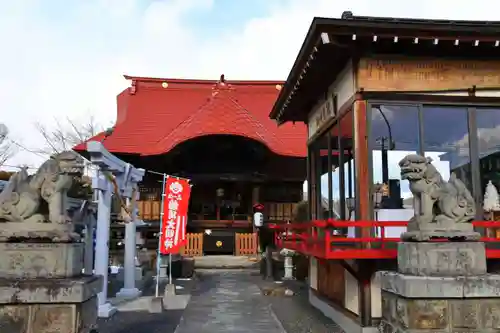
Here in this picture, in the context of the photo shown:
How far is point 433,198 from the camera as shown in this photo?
5.51 meters

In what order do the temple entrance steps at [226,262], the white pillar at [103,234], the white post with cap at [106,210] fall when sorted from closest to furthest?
the white post with cap at [106,210] → the white pillar at [103,234] → the temple entrance steps at [226,262]

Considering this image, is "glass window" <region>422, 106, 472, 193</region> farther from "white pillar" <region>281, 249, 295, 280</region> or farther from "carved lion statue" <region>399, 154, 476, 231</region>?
"white pillar" <region>281, 249, 295, 280</region>

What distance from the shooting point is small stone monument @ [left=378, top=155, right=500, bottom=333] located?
16.1 feet

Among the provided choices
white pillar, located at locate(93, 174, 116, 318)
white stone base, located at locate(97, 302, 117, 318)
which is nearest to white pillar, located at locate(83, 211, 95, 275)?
white pillar, located at locate(93, 174, 116, 318)

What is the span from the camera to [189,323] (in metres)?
9.17

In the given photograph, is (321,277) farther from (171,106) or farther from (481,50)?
(171,106)

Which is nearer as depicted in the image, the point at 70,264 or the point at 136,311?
the point at 70,264

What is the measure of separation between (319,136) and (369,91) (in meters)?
3.12

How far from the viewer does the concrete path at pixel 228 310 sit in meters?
8.73

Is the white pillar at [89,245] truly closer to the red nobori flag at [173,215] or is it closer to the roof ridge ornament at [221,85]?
the red nobori flag at [173,215]

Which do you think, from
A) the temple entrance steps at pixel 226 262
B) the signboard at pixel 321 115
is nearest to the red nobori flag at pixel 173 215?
the signboard at pixel 321 115

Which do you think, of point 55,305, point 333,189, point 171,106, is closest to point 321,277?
point 333,189

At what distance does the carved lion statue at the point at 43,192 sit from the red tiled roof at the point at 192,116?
12634 mm

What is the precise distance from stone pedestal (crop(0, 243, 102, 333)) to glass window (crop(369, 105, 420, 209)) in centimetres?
483
